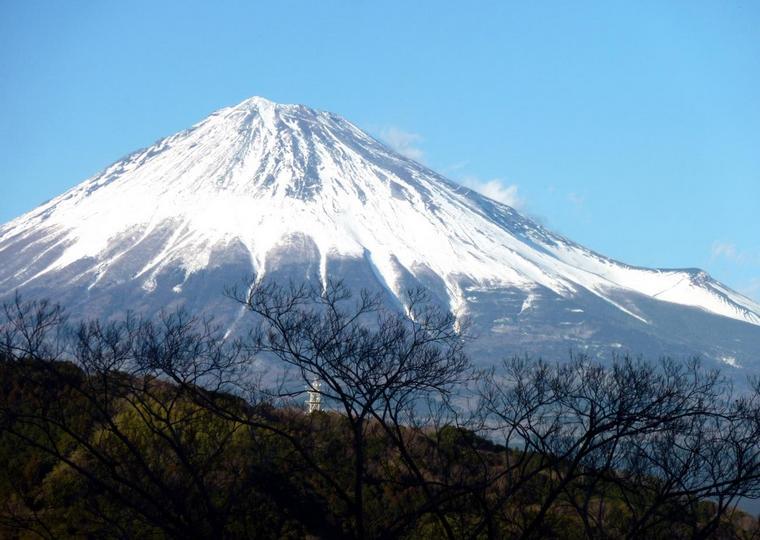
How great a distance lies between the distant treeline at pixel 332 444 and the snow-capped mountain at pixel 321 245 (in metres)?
80.5

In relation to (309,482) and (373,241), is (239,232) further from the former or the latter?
(309,482)

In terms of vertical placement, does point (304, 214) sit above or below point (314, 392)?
above

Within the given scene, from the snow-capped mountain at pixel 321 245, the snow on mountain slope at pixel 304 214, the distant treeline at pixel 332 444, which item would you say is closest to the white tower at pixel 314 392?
the distant treeline at pixel 332 444

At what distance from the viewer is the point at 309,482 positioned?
15.6 m

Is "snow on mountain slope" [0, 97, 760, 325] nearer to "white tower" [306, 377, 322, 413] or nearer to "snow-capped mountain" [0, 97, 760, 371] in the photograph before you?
"snow-capped mountain" [0, 97, 760, 371]

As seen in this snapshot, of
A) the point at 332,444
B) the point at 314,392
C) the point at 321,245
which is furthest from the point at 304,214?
the point at 314,392

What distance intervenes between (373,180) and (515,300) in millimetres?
39405

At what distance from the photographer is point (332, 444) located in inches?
651

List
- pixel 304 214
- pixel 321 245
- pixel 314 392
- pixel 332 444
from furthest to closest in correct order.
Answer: pixel 304 214 < pixel 321 245 < pixel 332 444 < pixel 314 392

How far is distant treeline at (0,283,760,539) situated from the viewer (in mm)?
11438

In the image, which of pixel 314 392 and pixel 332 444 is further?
pixel 332 444

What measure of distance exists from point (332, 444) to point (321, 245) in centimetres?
11202

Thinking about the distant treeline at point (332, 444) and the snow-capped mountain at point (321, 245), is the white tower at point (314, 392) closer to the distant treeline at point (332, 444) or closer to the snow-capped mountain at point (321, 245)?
the distant treeline at point (332, 444)

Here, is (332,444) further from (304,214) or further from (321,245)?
(304,214)
